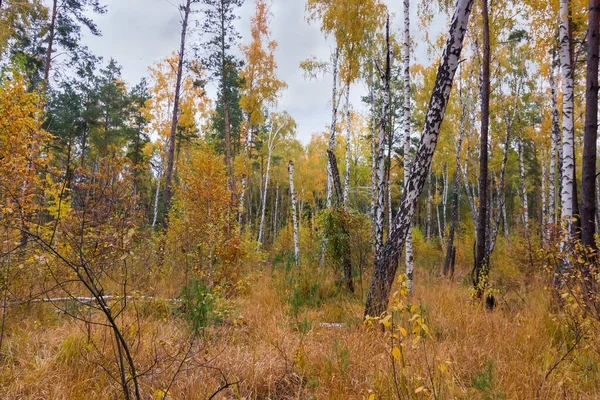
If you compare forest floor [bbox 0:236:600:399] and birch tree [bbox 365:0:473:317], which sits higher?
birch tree [bbox 365:0:473:317]

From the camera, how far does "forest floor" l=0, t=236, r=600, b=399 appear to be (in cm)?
233

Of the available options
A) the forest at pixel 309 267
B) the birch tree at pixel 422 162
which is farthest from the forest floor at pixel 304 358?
the birch tree at pixel 422 162

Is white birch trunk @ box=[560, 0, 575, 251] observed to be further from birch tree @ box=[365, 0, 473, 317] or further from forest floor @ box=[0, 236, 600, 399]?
birch tree @ box=[365, 0, 473, 317]

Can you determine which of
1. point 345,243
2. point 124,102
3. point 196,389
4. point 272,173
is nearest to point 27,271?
point 196,389

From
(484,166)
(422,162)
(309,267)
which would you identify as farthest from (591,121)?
(309,267)

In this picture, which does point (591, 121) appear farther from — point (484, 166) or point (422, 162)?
point (422, 162)

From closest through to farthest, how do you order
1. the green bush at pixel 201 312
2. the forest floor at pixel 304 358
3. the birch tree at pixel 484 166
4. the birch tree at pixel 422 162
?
the forest floor at pixel 304 358
the green bush at pixel 201 312
the birch tree at pixel 422 162
the birch tree at pixel 484 166

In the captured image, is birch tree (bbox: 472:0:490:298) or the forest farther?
birch tree (bbox: 472:0:490:298)

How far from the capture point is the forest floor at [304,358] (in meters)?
2.33

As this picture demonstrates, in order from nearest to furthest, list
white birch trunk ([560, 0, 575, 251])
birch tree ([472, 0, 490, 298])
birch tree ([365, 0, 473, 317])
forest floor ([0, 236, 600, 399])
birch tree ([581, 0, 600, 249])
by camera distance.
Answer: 1. forest floor ([0, 236, 600, 399])
2. birch tree ([365, 0, 473, 317])
3. birch tree ([581, 0, 600, 249])
4. white birch trunk ([560, 0, 575, 251])
5. birch tree ([472, 0, 490, 298])

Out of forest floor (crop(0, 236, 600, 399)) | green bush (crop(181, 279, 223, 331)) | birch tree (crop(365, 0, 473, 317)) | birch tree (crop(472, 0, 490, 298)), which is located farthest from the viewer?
birch tree (crop(472, 0, 490, 298))

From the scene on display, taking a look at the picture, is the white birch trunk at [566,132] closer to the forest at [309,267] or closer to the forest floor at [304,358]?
the forest at [309,267]

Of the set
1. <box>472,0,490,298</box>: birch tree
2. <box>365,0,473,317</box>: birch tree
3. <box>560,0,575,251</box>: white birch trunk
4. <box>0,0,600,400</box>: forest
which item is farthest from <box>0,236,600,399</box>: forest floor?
<box>560,0,575,251</box>: white birch trunk

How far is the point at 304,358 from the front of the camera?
2.95 m
